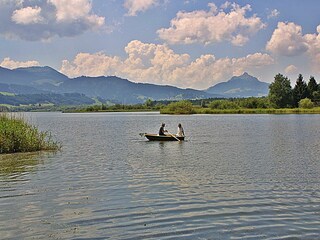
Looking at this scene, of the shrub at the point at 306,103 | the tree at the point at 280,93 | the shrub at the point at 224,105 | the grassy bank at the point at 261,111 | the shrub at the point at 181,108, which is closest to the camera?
the grassy bank at the point at 261,111

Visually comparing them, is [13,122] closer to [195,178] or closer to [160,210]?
[195,178]

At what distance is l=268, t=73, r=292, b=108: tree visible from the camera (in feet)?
465

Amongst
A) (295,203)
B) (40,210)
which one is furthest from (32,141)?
(295,203)

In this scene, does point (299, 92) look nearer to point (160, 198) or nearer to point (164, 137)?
point (164, 137)

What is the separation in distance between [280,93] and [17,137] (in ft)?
396

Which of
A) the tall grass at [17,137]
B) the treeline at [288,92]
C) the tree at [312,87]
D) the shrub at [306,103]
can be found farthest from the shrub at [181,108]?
the tall grass at [17,137]

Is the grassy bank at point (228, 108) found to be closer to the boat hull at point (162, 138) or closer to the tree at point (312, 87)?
the tree at point (312, 87)

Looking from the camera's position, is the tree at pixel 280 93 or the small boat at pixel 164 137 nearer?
the small boat at pixel 164 137

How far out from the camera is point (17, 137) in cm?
3362

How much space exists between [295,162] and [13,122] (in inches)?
881

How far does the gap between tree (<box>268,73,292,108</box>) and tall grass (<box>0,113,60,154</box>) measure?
11739 centimetres

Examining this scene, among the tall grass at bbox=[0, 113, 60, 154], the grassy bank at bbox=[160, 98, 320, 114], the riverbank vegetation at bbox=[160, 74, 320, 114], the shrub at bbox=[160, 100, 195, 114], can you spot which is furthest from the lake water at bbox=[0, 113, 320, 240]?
A: the shrub at bbox=[160, 100, 195, 114]

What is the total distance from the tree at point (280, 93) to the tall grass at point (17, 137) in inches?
4622

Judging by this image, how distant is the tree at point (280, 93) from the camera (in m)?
142
